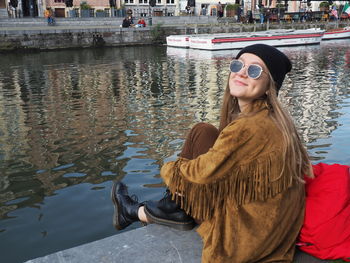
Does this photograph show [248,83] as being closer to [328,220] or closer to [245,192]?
[245,192]

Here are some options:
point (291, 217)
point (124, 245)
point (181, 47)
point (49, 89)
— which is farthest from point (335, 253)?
point (181, 47)

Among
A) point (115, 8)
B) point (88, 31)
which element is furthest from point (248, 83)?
point (115, 8)

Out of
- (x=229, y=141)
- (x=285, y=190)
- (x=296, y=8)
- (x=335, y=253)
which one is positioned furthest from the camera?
(x=296, y=8)

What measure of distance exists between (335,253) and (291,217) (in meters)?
0.39

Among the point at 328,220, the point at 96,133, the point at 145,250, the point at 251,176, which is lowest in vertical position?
the point at 96,133

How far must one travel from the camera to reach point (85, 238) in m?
4.36

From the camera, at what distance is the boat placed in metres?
25.8

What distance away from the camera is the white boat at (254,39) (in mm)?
25750

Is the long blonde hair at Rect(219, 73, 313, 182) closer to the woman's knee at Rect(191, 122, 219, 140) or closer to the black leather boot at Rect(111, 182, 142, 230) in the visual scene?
the woman's knee at Rect(191, 122, 219, 140)

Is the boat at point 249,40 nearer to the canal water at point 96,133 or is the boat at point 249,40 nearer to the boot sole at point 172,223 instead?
the canal water at point 96,133

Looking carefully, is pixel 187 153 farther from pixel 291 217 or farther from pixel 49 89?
pixel 49 89

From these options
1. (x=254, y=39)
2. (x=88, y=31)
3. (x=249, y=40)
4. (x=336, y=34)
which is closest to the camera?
(x=249, y=40)

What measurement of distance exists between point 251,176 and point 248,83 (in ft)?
1.90

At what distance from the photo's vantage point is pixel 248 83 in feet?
8.29
